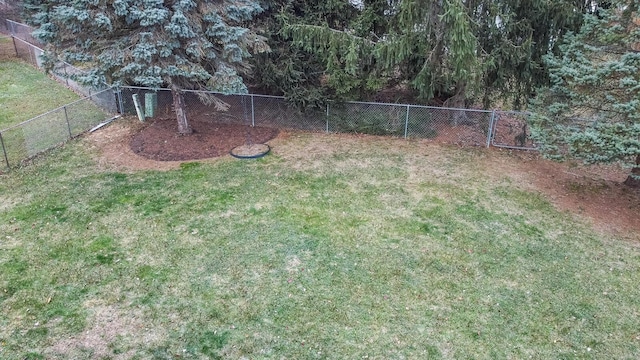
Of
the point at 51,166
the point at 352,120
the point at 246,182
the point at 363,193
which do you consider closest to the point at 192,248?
the point at 246,182

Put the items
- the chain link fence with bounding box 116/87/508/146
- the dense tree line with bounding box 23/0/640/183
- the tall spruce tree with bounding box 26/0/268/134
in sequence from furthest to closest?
the chain link fence with bounding box 116/87/508/146 < the tall spruce tree with bounding box 26/0/268/134 < the dense tree line with bounding box 23/0/640/183

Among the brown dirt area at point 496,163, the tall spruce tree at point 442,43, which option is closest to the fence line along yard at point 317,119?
the brown dirt area at point 496,163

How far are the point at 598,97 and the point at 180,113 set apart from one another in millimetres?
10376

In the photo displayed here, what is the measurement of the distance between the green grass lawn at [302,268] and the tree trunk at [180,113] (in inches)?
97.8

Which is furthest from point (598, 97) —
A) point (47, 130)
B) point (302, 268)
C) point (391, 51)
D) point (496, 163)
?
point (47, 130)

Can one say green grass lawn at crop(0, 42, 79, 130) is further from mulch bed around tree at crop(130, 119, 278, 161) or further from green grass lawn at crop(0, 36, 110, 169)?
mulch bed around tree at crop(130, 119, 278, 161)

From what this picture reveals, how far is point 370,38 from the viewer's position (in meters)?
12.5

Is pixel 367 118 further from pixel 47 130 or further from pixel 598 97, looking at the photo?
pixel 47 130

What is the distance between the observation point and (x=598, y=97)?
9.27 m

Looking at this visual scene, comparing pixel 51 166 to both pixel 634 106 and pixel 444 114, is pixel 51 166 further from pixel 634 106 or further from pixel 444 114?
pixel 634 106

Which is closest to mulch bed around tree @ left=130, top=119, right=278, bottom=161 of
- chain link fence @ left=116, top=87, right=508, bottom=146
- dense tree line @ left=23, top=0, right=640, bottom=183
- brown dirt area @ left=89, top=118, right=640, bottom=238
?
brown dirt area @ left=89, top=118, right=640, bottom=238

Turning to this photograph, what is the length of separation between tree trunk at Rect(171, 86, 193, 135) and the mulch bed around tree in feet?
0.62

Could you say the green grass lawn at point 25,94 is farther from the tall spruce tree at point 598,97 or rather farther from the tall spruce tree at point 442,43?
the tall spruce tree at point 598,97

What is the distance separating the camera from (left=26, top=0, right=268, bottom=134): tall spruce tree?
10391mm
